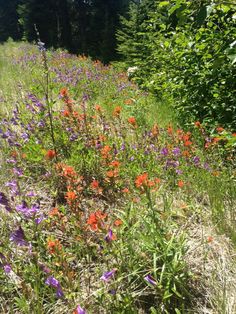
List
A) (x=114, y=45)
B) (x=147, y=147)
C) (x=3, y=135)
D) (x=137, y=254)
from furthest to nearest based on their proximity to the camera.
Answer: (x=114, y=45) → (x=147, y=147) → (x=3, y=135) → (x=137, y=254)

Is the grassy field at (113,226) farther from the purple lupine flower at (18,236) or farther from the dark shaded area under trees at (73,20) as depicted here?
the dark shaded area under trees at (73,20)

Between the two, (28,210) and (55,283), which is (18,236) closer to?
(28,210)

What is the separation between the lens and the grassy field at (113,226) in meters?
1.79

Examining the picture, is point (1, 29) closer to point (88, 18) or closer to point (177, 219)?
point (88, 18)

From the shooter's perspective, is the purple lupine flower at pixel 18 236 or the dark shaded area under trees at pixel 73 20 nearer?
the purple lupine flower at pixel 18 236

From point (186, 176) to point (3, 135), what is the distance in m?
2.11

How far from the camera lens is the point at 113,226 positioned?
2.42m

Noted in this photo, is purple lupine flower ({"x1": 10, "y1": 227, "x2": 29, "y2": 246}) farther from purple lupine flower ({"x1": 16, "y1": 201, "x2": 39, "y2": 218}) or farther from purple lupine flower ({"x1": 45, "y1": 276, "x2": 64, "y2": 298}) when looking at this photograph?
purple lupine flower ({"x1": 45, "y1": 276, "x2": 64, "y2": 298})

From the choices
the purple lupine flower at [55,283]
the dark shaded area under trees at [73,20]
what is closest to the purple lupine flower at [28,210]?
the purple lupine flower at [55,283]

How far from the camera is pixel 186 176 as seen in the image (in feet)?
10.2

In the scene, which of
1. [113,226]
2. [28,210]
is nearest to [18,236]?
[28,210]

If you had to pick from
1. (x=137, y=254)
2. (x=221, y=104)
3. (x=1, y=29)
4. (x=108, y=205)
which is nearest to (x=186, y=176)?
(x=108, y=205)

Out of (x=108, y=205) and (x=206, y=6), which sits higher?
(x=206, y=6)

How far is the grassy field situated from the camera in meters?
1.79
